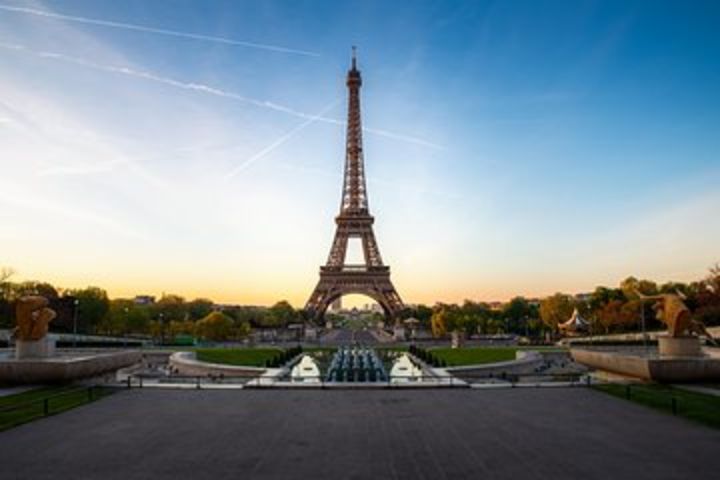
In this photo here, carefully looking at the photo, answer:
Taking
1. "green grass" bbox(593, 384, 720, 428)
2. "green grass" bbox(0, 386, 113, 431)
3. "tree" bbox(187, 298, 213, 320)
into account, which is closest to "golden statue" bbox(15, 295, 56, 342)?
"green grass" bbox(0, 386, 113, 431)

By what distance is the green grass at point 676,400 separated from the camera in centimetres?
1612

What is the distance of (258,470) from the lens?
11.1 m

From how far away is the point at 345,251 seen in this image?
302 ft

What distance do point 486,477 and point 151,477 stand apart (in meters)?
6.29

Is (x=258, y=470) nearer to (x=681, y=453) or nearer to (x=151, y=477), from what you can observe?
(x=151, y=477)

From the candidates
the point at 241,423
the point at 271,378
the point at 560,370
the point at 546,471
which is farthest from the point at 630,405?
the point at 560,370

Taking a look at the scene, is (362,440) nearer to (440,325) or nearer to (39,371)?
(39,371)

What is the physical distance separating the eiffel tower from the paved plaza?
68465mm

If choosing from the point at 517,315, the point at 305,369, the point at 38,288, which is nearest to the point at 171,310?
the point at 38,288

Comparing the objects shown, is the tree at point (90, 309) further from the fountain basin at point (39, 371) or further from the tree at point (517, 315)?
the tree at point (517, 315)

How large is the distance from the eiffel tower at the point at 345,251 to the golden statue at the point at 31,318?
2478 inches

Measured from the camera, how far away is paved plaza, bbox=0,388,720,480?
36.2 feet

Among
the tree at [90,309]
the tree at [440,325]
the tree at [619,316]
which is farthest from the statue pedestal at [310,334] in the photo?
the tree at [619,316]

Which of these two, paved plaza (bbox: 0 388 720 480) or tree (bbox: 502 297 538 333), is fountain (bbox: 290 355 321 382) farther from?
tree (bbox: 502 297 538 333)
